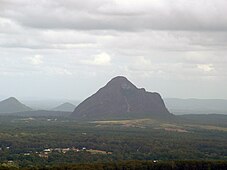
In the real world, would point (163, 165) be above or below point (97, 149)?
below

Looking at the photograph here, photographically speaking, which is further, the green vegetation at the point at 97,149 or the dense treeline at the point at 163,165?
the green vegetation at the point at 97,149

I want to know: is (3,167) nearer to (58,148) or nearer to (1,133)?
(58,148)

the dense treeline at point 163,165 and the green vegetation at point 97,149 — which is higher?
the green vegetation at point 97,149

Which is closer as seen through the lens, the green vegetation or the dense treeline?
the dense treeline

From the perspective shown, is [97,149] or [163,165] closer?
[163,165]

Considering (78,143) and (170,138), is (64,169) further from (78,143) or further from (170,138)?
(170,138)

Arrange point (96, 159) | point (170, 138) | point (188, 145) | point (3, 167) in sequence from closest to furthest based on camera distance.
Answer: point (3, 167) < point (96, 159) < point (188, 145) < point (170, 138)

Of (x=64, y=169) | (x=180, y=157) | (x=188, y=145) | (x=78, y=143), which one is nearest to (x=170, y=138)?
(x=188, y=145)

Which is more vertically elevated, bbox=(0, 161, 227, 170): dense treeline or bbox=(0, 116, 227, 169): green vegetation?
bbox=(0, 116, 227, 169): green vegetation

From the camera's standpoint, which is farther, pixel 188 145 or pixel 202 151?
pixel 188 145

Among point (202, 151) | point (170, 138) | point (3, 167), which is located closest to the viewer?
point (3, 167)
